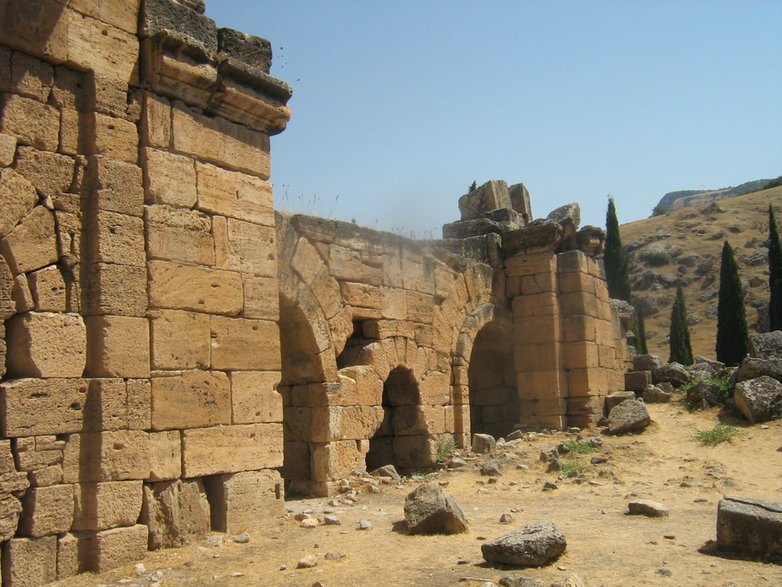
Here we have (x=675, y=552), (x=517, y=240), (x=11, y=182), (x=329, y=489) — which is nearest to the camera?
(x=11, y=182)

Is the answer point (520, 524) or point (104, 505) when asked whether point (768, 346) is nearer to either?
point (520, 524)

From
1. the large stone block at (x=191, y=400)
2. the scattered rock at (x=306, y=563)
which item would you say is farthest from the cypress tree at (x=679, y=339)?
the scattered rock at (x=306, y=563)

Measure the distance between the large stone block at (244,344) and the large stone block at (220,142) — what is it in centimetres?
144

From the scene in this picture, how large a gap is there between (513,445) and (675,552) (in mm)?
6099

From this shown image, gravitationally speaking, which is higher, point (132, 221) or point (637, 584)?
point (132, 221)

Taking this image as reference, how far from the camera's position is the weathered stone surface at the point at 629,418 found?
12875 mm

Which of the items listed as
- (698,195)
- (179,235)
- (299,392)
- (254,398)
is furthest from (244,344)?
(698,195)

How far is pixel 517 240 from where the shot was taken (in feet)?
46.0

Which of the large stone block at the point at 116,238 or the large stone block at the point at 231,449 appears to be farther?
the large stone block at the point at 231,449

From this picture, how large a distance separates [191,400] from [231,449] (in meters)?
0.59

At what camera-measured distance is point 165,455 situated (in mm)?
6094

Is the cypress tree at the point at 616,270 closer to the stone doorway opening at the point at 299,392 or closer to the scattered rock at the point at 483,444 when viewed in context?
the scattered rock at the point at 483,444

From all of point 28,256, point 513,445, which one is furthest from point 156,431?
point 513,445

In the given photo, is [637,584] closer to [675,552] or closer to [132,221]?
[675,552]
